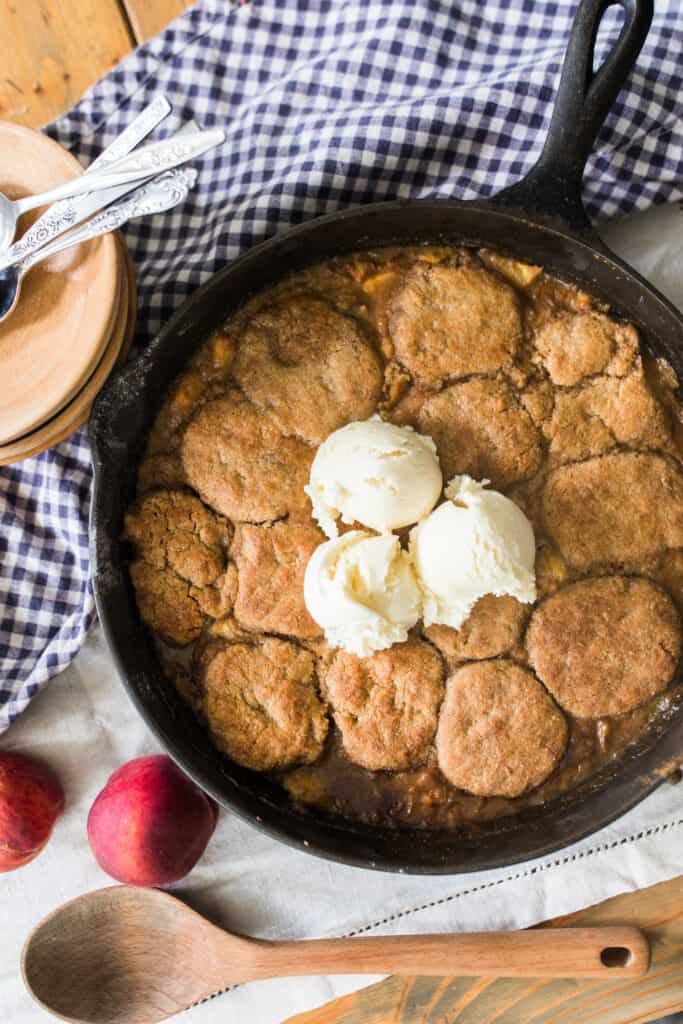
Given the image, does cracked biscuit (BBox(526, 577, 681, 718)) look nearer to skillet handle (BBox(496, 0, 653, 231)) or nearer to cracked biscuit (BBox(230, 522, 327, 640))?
cracked biscuit (BBox(230, 522, 327, 640))

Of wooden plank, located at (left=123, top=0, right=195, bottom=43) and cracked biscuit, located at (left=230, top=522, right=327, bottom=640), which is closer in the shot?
cracked biscuit, located at (left=230, top=522, right=327, bottom=640)

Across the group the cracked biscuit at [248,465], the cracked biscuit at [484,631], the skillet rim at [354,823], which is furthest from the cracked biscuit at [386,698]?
the cracked biscuit at [248,465]

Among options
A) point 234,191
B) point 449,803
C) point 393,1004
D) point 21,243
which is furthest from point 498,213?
point 393,1004

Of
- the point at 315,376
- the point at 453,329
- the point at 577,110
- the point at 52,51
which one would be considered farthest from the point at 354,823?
the point at 52,51

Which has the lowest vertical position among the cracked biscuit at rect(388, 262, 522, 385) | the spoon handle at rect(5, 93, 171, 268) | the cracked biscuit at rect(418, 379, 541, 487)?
the cracked biscuit at rect(418, 379, 541, 487)

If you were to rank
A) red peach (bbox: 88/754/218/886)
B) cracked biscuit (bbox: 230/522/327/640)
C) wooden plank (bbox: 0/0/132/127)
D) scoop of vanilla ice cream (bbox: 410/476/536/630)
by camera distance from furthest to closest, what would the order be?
wooden plank (bbox: 0/0/132/127) < red peach (bbox: 88/754/218/886) < cracked biscuit (bbox: 230/522/327/640) < scoop of vanilla ice cream (bbox: 410/476/536/630)

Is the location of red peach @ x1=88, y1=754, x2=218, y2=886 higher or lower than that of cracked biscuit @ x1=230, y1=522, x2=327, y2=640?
lower

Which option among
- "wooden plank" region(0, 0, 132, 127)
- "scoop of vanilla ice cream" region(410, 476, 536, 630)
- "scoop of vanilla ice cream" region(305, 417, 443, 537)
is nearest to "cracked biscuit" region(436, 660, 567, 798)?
"scoop of vanilla ice cream" region(410, 476, 536, 630)
